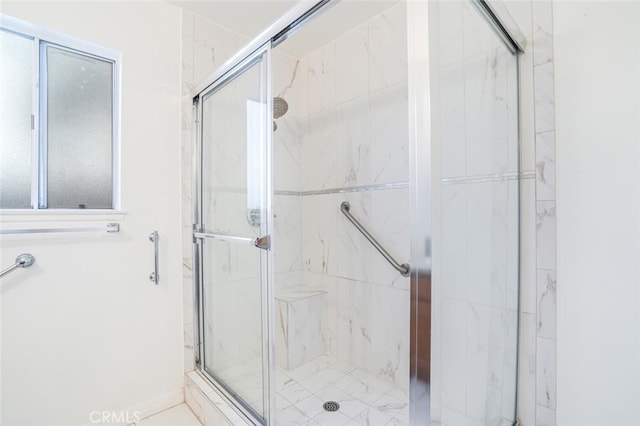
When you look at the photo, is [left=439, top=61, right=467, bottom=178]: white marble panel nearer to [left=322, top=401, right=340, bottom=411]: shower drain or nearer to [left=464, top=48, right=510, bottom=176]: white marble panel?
[left=464, top=48, right=510, bottom=176]: white marble panel

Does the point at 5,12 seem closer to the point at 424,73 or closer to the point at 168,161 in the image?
the point at 168,161

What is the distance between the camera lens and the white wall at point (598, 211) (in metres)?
0.95

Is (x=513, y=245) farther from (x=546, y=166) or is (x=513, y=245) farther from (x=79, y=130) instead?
(x=79, y=130)

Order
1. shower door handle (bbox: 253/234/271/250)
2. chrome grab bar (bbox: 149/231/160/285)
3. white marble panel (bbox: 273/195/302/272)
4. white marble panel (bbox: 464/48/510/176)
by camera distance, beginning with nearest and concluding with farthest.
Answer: white marble panel (bbox: 464/48/510/176)
shower door handle (bbox: 253/234/271/250)
chrome grab bar (bbox: 149/231/160/285)
white marble panel (bbox: 273/195/302/272)

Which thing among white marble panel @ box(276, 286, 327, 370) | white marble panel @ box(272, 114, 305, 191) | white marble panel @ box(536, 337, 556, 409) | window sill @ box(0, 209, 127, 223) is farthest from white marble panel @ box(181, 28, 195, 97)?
white marble panel @ box(536, 337, 556, 409)

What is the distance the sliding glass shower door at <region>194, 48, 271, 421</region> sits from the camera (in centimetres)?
123

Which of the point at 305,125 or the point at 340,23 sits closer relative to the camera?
the point at 340,23

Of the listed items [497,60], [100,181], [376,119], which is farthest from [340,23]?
[100,181]

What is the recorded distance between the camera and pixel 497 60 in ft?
3.36

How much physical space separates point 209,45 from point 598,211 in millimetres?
2097

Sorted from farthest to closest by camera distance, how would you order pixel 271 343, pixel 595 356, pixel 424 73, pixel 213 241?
pixel 213 241 < pixel 271 343 < pixel 595 356 < pixel 424 73

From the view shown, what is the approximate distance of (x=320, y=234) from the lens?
6.99 ft

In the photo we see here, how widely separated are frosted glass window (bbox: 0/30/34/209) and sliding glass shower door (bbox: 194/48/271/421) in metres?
0.73

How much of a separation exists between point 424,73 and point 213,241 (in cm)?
129
